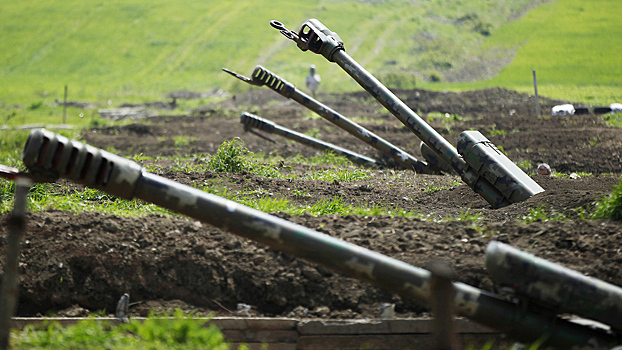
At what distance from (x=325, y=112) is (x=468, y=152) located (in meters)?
3.17

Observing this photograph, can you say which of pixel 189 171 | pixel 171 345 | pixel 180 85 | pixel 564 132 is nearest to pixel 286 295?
pixel 171 345

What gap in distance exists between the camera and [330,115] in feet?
33.9

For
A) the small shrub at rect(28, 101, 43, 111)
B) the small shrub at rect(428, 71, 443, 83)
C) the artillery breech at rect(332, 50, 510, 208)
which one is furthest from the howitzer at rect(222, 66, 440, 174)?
the small shrub at rect(428, 71, 443, 83)

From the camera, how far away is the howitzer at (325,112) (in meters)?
10.0

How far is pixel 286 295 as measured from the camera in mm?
5551

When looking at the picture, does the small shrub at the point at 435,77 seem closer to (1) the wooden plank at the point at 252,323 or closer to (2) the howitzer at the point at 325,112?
(2) the howitzer at the point at 325,112

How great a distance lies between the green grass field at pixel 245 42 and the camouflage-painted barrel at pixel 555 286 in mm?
25186

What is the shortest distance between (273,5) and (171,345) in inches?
2084

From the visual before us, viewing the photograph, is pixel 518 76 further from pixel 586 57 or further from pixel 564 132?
pixel 564 132

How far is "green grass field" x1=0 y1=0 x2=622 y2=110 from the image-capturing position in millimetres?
35344

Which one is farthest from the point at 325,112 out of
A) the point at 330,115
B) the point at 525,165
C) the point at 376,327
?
the point at 376,327

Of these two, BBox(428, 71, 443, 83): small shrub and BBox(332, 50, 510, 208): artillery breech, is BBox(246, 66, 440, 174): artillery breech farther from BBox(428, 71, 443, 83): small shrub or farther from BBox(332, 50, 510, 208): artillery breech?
BBox(428, 71, 443, 83): small shrub

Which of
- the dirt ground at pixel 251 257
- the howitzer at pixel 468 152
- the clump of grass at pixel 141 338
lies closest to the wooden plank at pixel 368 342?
the dirt ground at pixel 251 257

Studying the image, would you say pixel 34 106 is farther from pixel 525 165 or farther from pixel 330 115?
pixel 525 165
